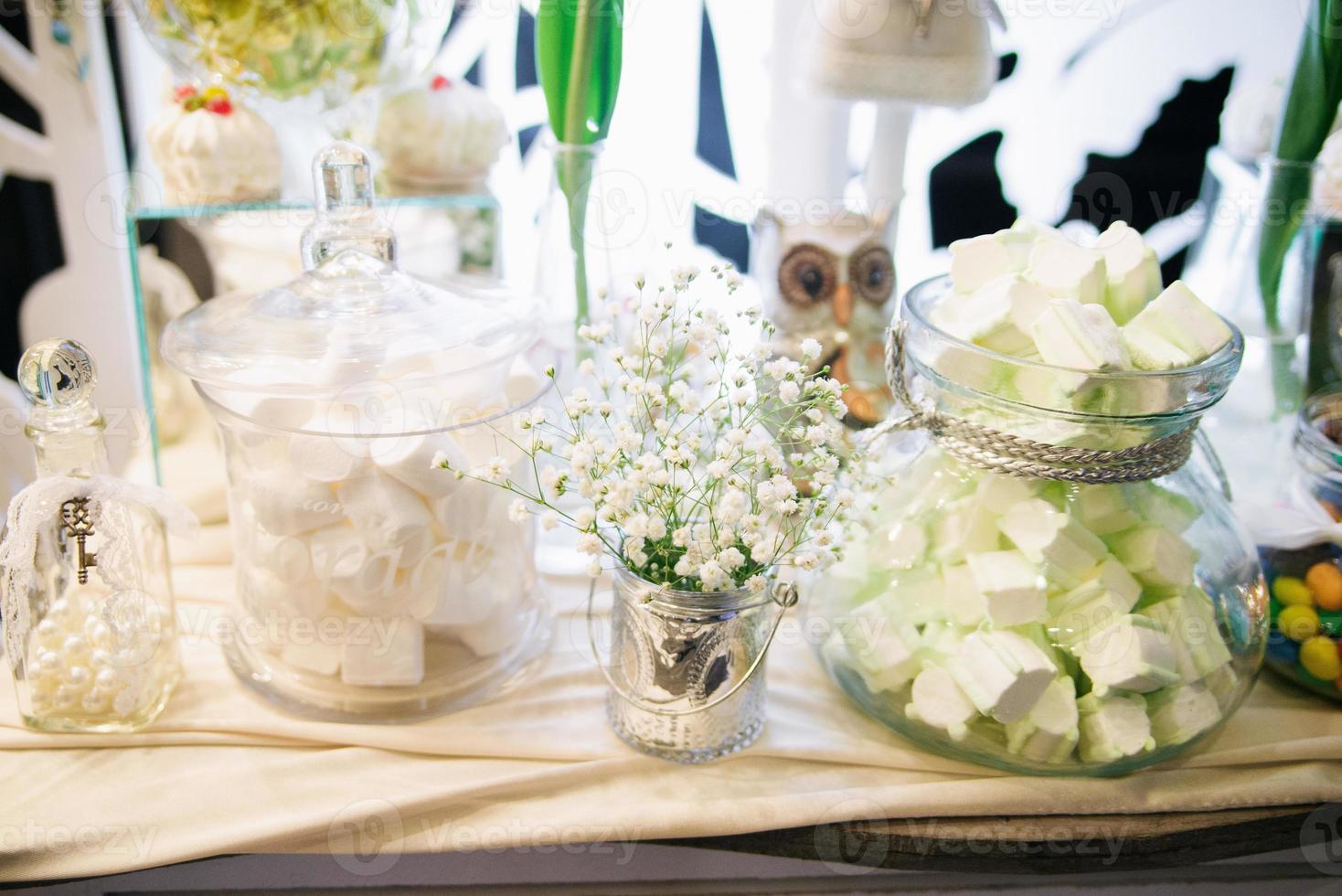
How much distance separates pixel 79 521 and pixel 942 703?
2.20ft

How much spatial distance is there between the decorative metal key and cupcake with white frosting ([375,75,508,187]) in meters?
0.51

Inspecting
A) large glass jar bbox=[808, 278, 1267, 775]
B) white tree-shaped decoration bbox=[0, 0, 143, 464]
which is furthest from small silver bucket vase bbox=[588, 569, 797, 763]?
white tree-shaped decoration bbox=[0, 0, 143, 464]

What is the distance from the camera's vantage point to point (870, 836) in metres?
0.78

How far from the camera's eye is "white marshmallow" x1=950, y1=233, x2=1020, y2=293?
32.1 inches

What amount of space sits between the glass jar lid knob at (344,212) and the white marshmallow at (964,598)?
52 centimetres

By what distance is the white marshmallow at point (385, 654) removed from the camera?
2.70 feet

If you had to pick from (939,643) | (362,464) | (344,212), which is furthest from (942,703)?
(344,212)

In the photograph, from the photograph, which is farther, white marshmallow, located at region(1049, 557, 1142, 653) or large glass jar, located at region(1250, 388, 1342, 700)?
large glass jar, located at region(1250, 388, 1342, 700)

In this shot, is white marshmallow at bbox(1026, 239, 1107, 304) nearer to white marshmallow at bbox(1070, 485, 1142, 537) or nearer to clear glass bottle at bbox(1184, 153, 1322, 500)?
white marshmallow at bbox(1070, 485, 1142, 537)

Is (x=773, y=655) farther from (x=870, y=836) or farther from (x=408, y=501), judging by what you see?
(x=408, y=501)

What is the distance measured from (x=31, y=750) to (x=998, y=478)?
2.54 ft

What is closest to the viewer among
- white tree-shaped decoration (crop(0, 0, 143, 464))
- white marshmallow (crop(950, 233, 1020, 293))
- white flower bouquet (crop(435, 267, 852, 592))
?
white flower bouquet (crop(435, 267, 852, 592))

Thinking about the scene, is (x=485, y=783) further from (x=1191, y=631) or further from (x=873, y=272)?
(x=873, y=272)

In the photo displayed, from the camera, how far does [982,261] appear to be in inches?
32.2
